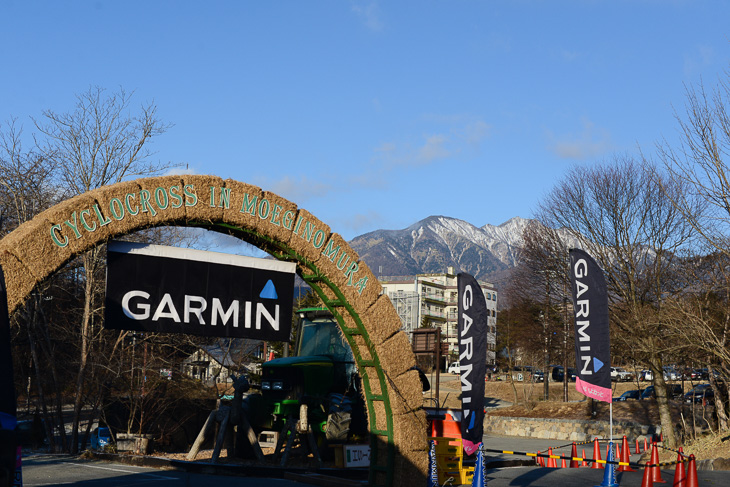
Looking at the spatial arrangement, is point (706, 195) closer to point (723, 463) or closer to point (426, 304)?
Answer: point (723, 463)

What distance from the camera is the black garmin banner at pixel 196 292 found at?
8250 millimetres

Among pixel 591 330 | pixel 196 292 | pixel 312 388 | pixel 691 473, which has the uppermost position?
pixel 196 292

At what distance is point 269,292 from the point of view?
30.8ft

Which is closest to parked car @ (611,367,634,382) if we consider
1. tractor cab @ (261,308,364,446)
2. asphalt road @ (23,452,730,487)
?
asphalt road @ (23,452,730,487)

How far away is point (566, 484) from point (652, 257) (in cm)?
1692

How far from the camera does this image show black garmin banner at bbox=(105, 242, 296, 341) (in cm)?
825

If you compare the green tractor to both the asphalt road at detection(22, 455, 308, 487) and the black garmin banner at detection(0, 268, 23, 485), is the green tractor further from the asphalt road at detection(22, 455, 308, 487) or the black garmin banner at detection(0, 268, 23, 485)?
the black garmin banner at detection(0, 268, 23, 485)

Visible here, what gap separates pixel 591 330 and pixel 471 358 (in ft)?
13.4

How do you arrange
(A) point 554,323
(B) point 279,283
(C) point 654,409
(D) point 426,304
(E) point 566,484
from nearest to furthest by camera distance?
(B) point 279,283, (E) point 566,484, (C) point 654,409, (A) point 554,323, (D) point 426,304

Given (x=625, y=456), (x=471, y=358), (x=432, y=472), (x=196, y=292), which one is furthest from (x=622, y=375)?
(x=196, y=292)

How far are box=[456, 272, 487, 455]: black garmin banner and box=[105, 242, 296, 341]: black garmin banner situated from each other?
3.52 metres

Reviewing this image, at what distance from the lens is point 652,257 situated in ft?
92.3

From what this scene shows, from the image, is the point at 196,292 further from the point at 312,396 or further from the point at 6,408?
the point at 312,396

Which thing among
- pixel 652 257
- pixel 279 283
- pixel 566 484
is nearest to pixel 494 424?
pixel 652 257
